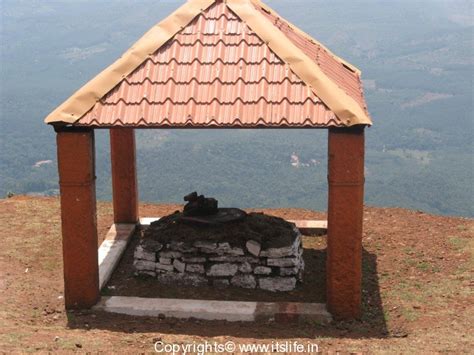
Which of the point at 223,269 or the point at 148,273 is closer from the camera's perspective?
the point at 223,269

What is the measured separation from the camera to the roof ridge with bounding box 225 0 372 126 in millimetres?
A: 9094

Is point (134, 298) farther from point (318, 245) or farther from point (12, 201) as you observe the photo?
point (12, 201)

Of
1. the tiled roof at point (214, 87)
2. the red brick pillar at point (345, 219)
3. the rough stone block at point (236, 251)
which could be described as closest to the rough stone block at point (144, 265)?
the rough stone block at point (236, 251)

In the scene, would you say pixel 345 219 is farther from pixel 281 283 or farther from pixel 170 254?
pixel 170 254

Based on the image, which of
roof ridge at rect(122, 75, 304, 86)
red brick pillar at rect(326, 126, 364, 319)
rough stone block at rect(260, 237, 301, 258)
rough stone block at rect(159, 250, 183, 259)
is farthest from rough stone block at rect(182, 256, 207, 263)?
roof ridge at rect(122, 75, 304, 86)

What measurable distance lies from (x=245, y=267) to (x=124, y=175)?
12.5 feet

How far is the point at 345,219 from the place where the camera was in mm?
9422

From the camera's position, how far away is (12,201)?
16109 mm

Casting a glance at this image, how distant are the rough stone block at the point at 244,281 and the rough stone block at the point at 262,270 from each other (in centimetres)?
11

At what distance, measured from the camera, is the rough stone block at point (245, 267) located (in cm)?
1066

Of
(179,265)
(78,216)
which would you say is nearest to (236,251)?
(179,265)

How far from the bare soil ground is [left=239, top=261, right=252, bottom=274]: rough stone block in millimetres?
408

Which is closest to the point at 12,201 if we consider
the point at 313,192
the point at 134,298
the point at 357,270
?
the point at 134,298

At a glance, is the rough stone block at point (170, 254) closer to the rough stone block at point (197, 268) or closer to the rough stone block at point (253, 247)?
the rough stone block at point (197, 268)
